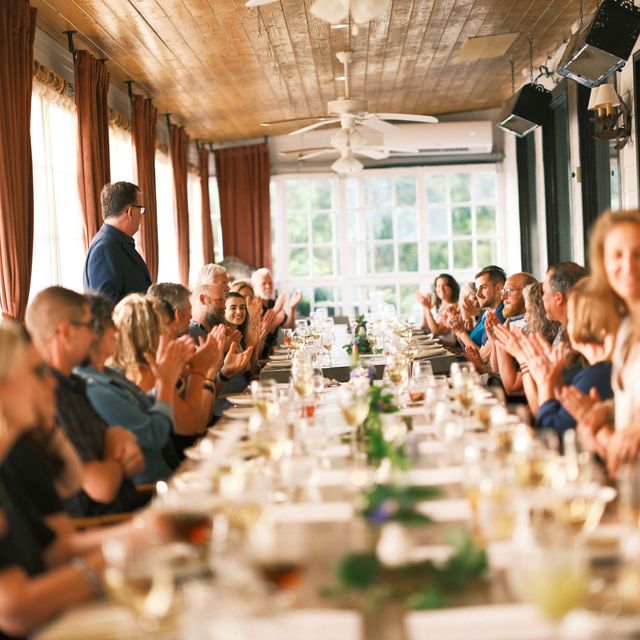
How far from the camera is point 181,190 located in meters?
11.0

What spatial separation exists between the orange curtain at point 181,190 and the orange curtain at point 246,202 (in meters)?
1.64

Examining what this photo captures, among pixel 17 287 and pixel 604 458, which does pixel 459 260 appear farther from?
pixel 604 458

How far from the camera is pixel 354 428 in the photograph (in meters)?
3.08

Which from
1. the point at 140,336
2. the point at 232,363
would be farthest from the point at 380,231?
the point at 140,336

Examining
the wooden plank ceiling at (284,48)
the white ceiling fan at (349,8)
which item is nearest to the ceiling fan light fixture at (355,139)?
the wooden plank ceiling at (284,48)

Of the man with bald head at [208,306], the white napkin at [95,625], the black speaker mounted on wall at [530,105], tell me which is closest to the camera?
the white napkin at [95,625]

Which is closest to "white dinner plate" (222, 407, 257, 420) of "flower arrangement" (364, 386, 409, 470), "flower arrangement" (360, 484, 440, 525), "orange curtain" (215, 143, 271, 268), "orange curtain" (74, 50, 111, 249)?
"flower arrangement" (364, 386, 409, 470)

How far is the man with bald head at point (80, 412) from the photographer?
2.83m

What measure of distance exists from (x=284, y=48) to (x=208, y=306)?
7.29 feet

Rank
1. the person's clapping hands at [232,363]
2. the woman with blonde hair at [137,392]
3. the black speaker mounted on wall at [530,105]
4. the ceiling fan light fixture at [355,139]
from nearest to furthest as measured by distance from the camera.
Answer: the woman with blonde hair at [137,392], the person's clapping hands at [232,363], the ceiling fan light fixture at [355,139], the black speaker mounted on wall at [530,105]

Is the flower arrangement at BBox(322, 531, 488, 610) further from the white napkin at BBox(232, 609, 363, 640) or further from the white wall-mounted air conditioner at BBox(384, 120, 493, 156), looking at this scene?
the white wall-mounted air conditioner at BBox(384, 120, 493, 156)

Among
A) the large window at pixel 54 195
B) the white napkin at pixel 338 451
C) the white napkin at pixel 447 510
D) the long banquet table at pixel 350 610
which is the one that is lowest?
the long banquet table at pixel 350 610

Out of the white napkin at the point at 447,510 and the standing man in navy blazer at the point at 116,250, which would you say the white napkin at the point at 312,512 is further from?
the standing man in navy blazer at the point at 116,250

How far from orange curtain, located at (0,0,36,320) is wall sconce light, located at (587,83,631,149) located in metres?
3.96
